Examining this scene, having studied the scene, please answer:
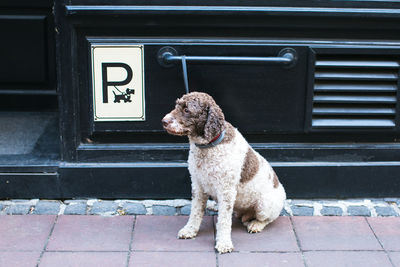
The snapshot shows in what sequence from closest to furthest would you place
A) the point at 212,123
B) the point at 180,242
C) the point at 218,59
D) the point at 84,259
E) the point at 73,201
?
the point at 212,123 → the point at 84,259 → the point at 180,242 → the point at 218,59 → the point at 73,201

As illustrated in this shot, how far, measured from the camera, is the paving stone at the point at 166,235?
386 cm

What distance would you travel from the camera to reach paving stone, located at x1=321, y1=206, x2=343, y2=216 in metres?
4.37

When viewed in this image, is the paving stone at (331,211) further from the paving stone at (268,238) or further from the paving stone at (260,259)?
the paving stone at (260,259)

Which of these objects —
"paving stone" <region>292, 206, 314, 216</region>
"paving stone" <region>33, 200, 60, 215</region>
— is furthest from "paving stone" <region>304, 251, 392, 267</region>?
"paving stone" <region>33, 200, 60, 215</region>

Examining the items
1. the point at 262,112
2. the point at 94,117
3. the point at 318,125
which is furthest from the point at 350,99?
the point at 94,117

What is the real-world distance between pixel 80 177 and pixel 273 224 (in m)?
1.47

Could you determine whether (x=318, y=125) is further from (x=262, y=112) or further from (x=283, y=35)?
(x=283, y=35)

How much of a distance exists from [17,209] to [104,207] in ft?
2.06

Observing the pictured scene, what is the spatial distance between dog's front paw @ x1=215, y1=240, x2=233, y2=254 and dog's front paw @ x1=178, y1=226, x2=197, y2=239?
23 cm

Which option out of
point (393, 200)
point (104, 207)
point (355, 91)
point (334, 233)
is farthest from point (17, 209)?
point (393, 200)

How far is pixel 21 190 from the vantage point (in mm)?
4473

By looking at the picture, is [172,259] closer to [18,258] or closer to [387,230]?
[18,258]

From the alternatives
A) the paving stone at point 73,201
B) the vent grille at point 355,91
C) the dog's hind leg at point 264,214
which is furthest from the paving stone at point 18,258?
the vent grille at point 355,91

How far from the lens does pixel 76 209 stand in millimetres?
4363
